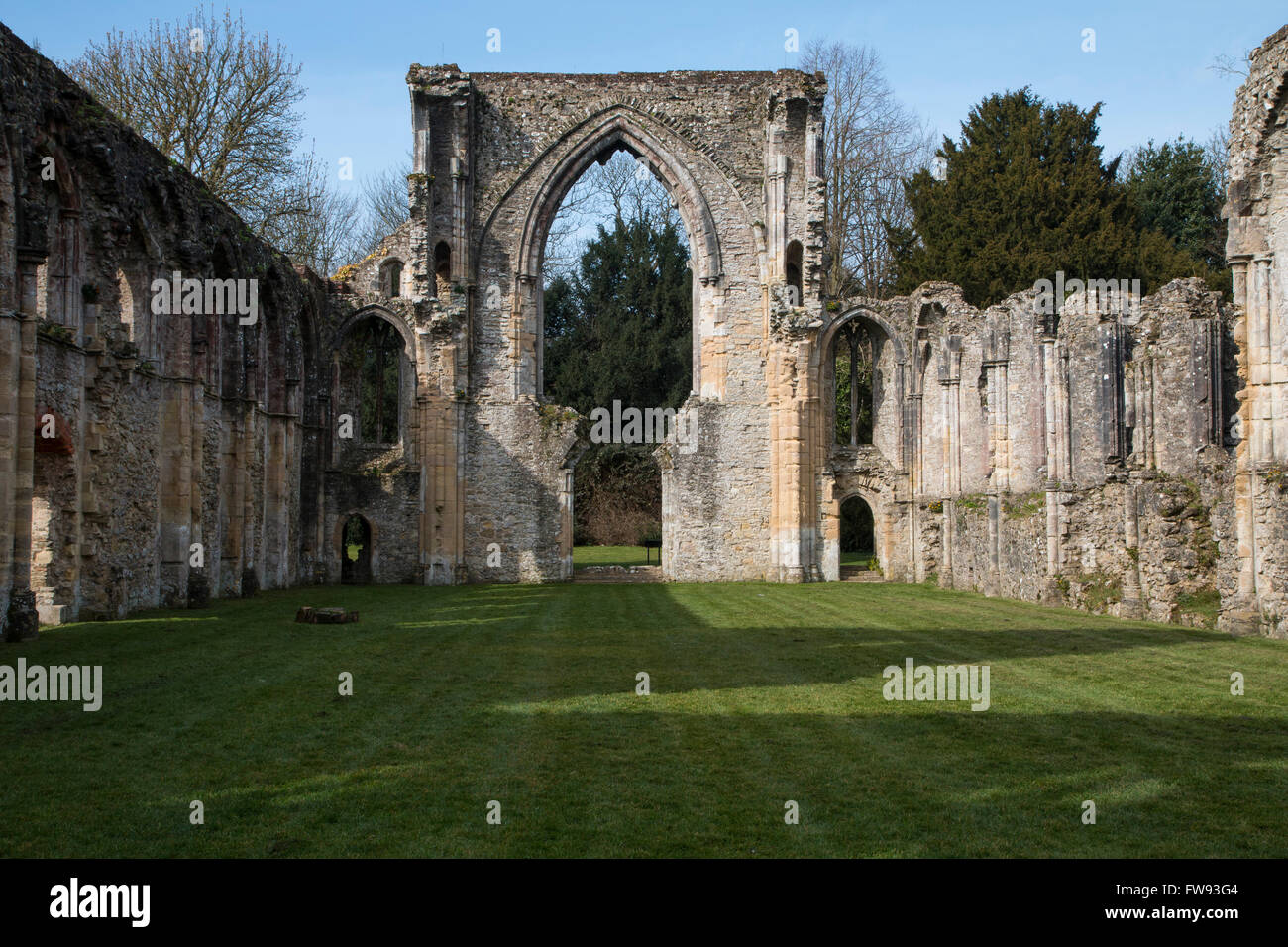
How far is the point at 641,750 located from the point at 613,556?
1138 inches

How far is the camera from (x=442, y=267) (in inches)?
1095

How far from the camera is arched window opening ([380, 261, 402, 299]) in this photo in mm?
27625

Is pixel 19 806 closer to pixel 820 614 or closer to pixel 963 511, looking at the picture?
pixel 820 614

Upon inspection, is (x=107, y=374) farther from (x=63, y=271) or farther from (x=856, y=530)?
(x=856, y=530)

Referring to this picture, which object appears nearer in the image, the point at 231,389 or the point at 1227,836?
the point at 1227,836

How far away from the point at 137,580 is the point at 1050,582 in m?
14.1

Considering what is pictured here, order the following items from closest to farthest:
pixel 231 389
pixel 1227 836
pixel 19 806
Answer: pixel 1227 836, pixel 19 806, pixel 231 389

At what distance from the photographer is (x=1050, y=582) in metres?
19.2

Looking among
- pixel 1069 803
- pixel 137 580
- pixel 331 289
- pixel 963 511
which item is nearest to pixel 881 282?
pixel 963 511

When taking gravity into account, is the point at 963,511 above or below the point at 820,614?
above

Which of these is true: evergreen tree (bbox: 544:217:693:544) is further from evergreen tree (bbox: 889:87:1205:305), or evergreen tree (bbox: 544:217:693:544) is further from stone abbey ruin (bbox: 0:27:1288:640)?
evergreen tree (bbox: 889:87:1205:305)

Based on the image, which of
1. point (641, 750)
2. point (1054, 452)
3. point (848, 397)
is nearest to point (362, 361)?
point (848, 397)

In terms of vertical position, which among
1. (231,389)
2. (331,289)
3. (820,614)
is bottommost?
(820,614)

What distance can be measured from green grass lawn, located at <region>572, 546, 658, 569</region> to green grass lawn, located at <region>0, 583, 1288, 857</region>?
757 inches
